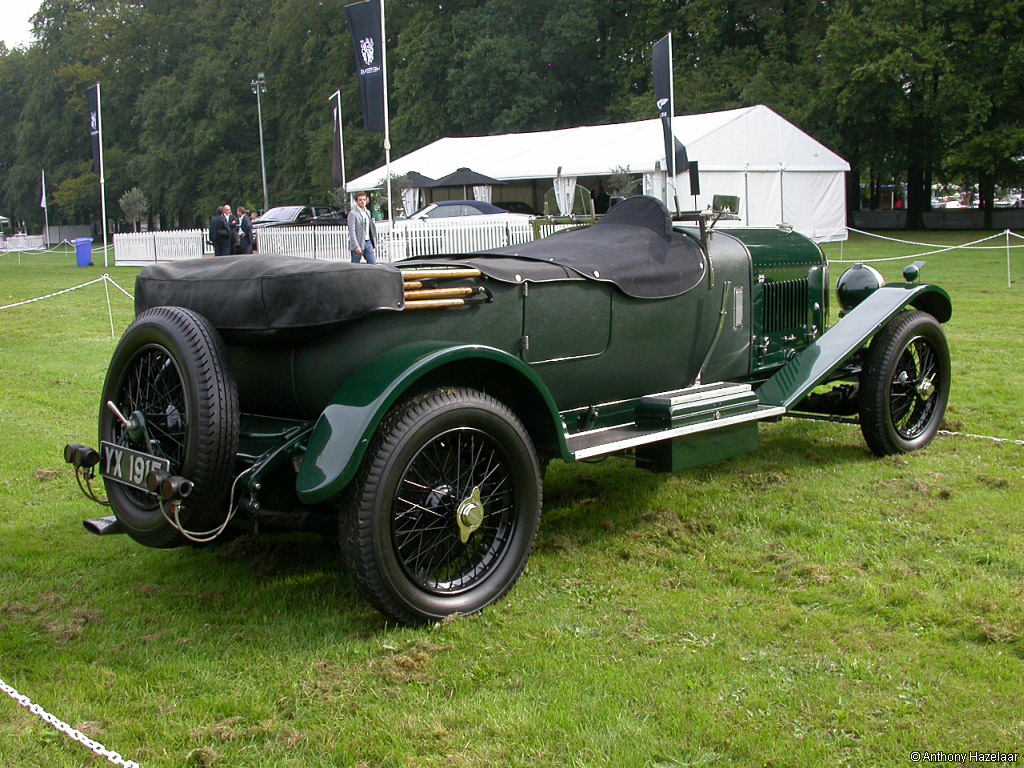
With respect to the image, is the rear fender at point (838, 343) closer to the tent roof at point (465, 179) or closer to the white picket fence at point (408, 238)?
the white picket fence at point (408, 238)

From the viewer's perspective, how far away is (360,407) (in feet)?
11.0

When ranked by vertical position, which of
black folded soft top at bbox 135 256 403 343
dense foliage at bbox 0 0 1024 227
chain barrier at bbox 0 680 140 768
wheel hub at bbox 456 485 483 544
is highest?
dense foliage at bbox 0 0 1024 227

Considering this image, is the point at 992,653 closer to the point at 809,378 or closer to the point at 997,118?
the point at 809,378

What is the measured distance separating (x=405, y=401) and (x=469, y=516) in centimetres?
47

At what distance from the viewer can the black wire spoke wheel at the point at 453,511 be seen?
11.6 feet

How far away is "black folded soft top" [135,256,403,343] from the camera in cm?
346

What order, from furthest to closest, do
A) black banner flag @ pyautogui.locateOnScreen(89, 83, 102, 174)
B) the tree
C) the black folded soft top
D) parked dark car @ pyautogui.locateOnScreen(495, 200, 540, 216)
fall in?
the tree
parked dark car @ pyautogui.locateOnScreen(495, 200, 540, 216)
black banner flag @ pyautogui.locateOnScreen(89, 83, 102, 174)
the black folded soft top

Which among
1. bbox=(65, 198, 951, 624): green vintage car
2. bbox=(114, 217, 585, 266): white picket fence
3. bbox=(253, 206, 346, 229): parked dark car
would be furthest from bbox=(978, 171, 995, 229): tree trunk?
bbox=(65, 198, 951, 624): green vintage car

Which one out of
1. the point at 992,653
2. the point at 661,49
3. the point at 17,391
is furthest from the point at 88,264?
the point at 992,653

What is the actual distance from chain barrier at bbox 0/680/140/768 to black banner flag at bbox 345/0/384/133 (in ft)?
54.8

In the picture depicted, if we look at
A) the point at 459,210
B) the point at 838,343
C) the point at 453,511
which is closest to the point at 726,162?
the point at 459,210

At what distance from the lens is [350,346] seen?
3.63m

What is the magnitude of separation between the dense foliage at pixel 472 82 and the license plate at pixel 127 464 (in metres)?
31.5

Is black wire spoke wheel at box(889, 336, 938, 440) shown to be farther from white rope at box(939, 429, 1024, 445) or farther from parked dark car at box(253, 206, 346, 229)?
parked dark car at box(253, 206, 346, 229)
